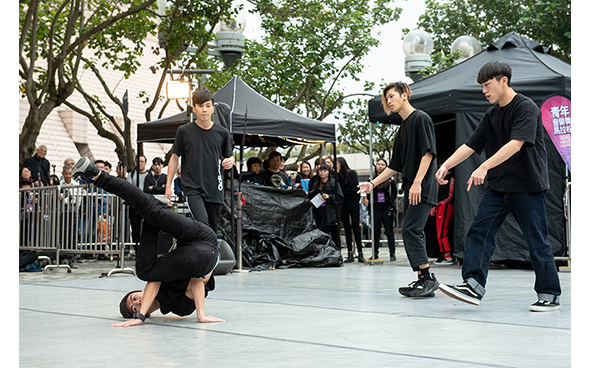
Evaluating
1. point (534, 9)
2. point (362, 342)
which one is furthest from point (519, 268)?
point (534, 9)

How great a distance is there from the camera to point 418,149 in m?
5.96

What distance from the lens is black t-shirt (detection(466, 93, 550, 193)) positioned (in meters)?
4.98

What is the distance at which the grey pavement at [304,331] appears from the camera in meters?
3.42

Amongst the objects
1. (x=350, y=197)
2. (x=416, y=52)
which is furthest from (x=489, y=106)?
(x=416, y=52)

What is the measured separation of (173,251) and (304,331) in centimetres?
101

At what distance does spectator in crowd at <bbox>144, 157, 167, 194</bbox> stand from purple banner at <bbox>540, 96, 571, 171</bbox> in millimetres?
6387

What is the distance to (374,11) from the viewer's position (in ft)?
77.0

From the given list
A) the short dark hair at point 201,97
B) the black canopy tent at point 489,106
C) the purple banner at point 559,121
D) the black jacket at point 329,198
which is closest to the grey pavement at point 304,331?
the short dark hair at point 201,97

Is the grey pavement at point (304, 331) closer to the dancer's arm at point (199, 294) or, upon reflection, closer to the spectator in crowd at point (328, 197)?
the dancer's arm at point (199, 294)

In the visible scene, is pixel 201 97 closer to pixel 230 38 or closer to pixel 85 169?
pixel 85 169

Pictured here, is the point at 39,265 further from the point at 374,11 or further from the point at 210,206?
the point at 374,11

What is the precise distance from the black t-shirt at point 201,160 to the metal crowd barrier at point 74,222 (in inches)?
128
